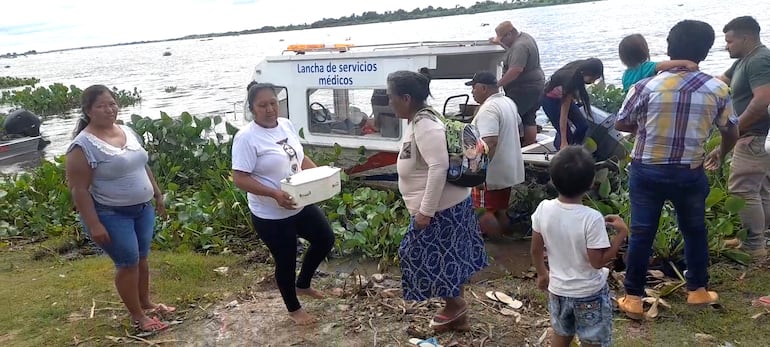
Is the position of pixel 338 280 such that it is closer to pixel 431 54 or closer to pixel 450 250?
pixel 450 250

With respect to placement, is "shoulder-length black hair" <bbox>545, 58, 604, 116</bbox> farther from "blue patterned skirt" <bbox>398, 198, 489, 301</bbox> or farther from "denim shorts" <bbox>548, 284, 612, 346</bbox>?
"denim shorts" <bbox>548, 284, 612, 346</bbox>

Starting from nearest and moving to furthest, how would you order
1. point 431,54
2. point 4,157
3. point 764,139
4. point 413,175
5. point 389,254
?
point 413,175, point 764,139, point 389,254, point 431,54, point 4,157

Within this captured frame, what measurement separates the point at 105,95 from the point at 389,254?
2754mm

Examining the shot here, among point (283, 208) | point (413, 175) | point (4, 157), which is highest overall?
point (413, 175)

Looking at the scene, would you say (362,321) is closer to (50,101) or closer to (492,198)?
(492,198)

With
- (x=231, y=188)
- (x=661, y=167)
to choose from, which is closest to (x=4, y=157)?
(x=231, y=188)

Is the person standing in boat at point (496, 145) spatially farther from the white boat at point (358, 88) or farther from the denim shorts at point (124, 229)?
the denim shorts at point (124, 229)

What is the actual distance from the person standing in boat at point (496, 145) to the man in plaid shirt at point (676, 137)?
1.39 metres

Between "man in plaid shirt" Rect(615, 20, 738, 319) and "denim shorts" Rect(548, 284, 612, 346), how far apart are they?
38.5 inches

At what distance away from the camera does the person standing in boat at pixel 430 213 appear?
3.21 meters

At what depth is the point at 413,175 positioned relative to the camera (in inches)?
132

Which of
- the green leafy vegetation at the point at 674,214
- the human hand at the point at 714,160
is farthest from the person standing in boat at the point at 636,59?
the human hand at the point at 714,160

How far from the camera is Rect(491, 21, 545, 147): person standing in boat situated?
21.9 feet

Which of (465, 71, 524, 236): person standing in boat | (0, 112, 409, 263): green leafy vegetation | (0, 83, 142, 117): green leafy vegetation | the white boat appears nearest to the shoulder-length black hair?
(465, 71, 524, 236): person standing in boat
